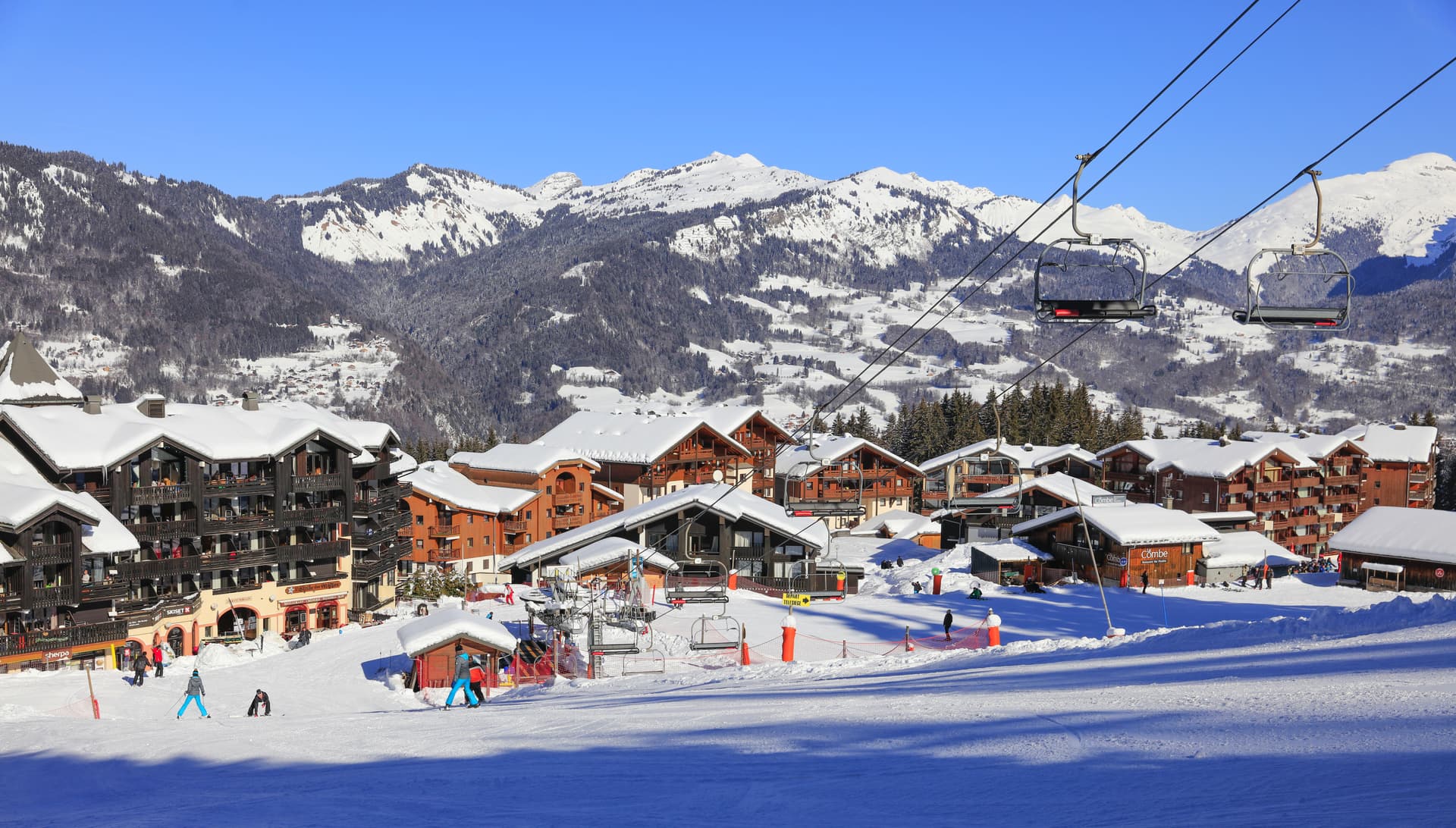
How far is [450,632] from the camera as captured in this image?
24.8 m

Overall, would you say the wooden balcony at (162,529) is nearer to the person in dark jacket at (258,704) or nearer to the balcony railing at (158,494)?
the balcony railing at (158,494)

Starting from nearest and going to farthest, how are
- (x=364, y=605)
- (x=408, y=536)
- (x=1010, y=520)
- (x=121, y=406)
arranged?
(x=121, y=406) → (x=364, y=605) → (x=408, y=536) → (x=1010, y=520)

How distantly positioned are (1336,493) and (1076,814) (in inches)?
3051

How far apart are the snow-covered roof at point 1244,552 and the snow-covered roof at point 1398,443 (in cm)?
3211

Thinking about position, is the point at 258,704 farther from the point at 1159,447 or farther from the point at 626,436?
the point at 1159,447

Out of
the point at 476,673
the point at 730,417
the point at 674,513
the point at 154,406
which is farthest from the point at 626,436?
the point at 476,673

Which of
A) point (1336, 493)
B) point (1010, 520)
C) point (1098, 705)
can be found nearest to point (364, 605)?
point (1010, 520)

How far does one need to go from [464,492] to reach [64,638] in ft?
81.9

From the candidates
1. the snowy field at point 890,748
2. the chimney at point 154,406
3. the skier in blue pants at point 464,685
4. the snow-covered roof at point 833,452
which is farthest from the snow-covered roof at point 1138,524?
the chimney at point 154,406

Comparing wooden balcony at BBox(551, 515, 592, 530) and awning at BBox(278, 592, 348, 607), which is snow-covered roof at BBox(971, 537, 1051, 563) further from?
awning at BBox(278, 592, 348, 607)

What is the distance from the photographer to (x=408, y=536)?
53.3 meters

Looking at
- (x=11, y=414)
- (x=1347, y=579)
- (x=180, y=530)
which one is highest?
(x=11, y=414)

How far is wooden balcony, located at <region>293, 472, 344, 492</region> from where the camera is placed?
4312 cm

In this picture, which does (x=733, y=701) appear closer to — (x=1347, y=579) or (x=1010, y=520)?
(x=1347, y=579)
